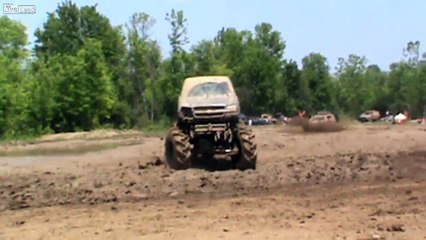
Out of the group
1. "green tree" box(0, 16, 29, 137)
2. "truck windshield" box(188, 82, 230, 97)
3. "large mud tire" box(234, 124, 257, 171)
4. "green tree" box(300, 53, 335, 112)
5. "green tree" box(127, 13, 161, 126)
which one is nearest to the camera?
"large mud tire" box(234, 124, 257, 171)

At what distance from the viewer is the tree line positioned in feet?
252

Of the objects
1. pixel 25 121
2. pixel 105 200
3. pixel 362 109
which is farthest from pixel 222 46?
pixel 105 200

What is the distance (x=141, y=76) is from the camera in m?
97.8

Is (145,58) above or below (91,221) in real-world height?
above

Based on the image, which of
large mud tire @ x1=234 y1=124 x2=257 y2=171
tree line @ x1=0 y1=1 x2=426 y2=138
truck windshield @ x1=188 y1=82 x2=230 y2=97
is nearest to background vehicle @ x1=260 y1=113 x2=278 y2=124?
tree line @ x1=0 y1=1 x2=426 y2=138

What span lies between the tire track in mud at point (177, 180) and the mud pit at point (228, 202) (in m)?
0.02

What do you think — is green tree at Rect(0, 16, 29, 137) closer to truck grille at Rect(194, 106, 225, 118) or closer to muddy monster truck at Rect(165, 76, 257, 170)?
muddy monster truck at Rect(165, 76, 257, 170)

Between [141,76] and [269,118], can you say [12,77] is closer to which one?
[141,76]

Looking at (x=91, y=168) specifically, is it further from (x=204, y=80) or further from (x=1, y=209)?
(x=1, y=209)

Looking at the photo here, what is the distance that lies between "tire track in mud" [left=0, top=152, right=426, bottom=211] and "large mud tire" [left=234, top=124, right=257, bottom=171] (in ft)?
1.51

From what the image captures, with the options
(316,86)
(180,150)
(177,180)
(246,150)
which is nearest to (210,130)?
(180,150)

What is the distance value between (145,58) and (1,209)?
81.2 m

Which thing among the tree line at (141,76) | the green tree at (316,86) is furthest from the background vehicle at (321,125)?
the green tree at (316,86)

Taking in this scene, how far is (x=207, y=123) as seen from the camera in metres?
21.4
